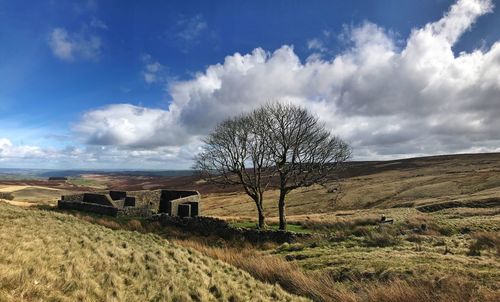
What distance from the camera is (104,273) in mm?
10188

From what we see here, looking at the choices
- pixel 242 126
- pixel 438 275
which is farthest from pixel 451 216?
pixel 438 275

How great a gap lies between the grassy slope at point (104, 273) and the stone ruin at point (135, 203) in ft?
58.7

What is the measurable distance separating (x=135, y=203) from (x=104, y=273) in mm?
31378

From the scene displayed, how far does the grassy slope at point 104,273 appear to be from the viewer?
8125 mm

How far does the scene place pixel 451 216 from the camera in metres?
34.7

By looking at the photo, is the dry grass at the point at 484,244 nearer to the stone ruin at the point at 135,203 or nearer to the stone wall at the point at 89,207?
the stone ruin at the point at 135,203

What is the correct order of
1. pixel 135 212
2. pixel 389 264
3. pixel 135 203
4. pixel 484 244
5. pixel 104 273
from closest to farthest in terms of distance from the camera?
pixel 104 273 → pixel 389 264 → pixel 484 244 → pixel 135 212 → pixel 135 203

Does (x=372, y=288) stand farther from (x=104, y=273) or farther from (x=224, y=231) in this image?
(x=224, y=231)

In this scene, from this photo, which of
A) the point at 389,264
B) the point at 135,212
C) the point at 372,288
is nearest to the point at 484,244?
the point at 389,264

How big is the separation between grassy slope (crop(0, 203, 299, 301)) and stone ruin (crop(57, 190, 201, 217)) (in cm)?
1791

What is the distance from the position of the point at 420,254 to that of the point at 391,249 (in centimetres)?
230

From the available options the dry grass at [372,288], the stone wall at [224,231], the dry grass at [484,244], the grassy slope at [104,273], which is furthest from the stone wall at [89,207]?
the dry grass at [484,244]

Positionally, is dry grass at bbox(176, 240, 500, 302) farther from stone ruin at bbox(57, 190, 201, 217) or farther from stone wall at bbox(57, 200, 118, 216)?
stone ruin at bbox(57, 190, 201, 217)

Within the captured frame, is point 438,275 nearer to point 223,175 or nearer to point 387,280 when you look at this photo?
point 387,280
